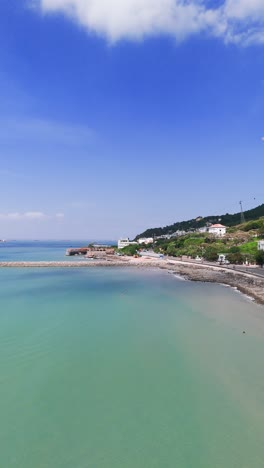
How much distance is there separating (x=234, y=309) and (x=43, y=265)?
125 ft

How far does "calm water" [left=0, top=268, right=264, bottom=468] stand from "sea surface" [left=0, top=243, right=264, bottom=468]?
32 mm

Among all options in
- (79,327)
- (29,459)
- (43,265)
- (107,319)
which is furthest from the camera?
(43,265)

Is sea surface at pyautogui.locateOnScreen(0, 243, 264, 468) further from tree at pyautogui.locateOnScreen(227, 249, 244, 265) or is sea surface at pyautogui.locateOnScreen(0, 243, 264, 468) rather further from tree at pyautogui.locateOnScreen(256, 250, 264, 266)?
tree at pyautogui.locateOnScreen(227, 249, 244, 265)

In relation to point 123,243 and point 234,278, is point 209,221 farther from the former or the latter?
point 234,278

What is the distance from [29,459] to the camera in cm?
606

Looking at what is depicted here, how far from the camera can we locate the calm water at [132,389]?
629cm

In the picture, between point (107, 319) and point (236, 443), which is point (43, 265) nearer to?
point (107, 319)

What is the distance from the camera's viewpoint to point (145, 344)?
12750 millimetres

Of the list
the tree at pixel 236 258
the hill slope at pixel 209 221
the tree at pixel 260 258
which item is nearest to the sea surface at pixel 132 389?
the tree at pixel 260 258

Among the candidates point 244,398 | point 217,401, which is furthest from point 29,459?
point 244,398

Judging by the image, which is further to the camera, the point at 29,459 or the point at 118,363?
the point at 118,363

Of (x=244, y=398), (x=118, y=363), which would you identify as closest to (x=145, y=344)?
(x=118, y=363)

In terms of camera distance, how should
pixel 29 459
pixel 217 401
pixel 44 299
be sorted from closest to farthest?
pixel 29 459 < pixel 217 401 < pixel 44 299

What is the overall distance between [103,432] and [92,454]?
0.74m
